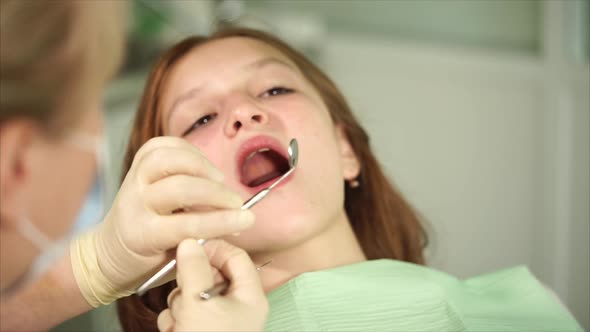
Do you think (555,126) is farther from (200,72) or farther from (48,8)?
(48,8)

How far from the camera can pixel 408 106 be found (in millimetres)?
2158

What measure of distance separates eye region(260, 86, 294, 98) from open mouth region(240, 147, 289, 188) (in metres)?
0.10

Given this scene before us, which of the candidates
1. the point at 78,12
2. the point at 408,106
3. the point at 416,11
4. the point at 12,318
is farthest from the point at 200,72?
the point at 416,11

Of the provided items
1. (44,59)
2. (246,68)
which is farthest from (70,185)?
(246,68)

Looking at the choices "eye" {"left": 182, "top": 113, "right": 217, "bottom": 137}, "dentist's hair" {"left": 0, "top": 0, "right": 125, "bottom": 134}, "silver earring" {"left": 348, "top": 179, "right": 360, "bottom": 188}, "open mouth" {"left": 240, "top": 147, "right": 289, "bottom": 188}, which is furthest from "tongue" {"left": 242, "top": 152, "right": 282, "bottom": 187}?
"dentist's hair" {"left": 0, "top": 0, "right": 125, "bottom": 134}

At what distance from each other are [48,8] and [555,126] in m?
1.43

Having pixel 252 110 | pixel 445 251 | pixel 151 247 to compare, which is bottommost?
pixel 445 251

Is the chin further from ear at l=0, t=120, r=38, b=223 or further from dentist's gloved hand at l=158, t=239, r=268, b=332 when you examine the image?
ear at l=0, t=120, r=38, b=223

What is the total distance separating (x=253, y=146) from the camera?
3.22 ft

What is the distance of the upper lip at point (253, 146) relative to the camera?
0.98 m

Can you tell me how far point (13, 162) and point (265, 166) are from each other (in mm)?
481

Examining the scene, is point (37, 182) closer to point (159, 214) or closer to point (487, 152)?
point (159, 214)

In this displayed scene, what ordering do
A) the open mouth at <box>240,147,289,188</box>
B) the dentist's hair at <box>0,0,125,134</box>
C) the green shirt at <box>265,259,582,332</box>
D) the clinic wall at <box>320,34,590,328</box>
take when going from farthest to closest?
the clinic wall at <box>320,34,590,328</box> → the open mouth at <box>240,147,289,188</box> → the green shirt at <box>265,259,582,332</box> → the dentist's hair at <box>0,0,125,134</box>

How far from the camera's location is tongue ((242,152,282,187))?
1084 millimetres
